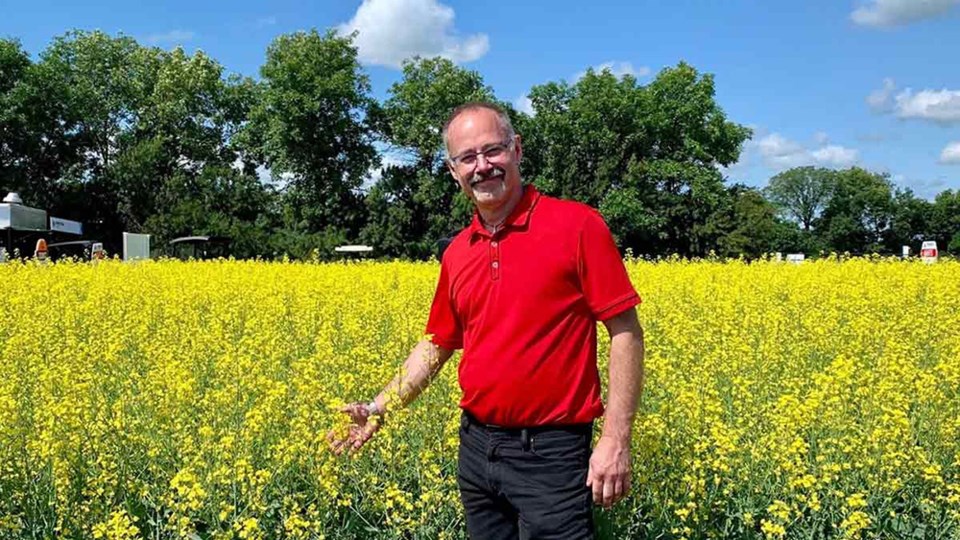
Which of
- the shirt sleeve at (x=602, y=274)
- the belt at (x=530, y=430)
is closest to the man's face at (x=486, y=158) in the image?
the shirt sleeve at (x=602, y=274)

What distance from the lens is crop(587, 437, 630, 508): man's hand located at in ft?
7.92

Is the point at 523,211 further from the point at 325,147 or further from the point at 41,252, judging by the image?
the point at 325,147

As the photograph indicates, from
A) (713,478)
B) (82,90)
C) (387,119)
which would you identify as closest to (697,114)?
→ (387,119)

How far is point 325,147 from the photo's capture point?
44250 mm

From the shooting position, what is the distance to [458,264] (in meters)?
2.74

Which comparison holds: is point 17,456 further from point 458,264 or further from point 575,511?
point 575,511

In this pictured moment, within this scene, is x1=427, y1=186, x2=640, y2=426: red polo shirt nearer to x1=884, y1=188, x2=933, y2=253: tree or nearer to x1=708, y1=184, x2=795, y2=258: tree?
x1=708, y1=184, x2=795, y2=258: tree

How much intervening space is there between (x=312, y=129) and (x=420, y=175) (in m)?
6.03

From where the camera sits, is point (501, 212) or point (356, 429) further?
point (356, 429)

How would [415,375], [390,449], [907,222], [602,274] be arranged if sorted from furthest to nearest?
[907,222], [390,449], [415,375], [602,274]

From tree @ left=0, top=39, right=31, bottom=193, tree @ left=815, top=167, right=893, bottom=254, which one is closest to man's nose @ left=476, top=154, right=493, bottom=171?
tree @ left=0, top=39, right=31, bottom=193

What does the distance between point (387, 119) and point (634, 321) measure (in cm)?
4534

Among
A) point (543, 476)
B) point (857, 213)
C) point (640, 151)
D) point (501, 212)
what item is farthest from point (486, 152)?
point (857, 213)

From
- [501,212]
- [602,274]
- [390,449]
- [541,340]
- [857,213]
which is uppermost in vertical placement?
[857,213]
